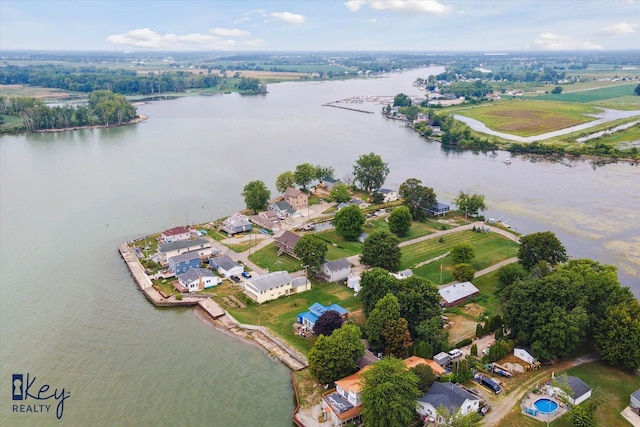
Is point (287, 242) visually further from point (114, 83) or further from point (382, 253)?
point (114, 83)

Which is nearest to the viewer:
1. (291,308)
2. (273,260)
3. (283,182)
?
(291,308)

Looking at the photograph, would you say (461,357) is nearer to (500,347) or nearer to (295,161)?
(500,347)

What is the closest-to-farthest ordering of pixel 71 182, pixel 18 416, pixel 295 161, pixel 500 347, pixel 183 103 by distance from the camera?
pixel 18 416, pixel 500 347, pixel 71 182, pixel 295 161, pixel 183 103

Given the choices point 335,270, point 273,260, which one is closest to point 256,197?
point 273,260

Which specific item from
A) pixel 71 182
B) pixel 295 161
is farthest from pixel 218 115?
pixel 71 182

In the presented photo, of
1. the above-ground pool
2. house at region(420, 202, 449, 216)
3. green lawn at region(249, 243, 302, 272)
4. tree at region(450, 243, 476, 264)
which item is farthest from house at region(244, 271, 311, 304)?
house at region(420, 202, 449, 216)

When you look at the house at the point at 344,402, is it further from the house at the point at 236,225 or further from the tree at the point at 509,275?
the house at the point at 236,225

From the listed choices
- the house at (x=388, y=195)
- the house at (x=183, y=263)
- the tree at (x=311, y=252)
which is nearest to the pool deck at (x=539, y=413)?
the tree at (x=311, y=252)
